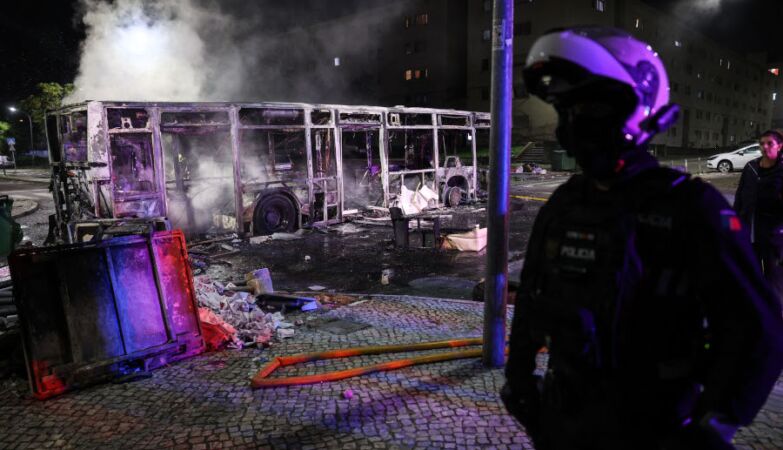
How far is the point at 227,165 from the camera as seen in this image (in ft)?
40.4

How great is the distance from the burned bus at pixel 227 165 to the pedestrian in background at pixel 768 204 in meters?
7.24

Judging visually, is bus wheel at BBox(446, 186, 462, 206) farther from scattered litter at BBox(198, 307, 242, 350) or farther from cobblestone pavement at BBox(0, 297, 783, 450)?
cobblestone pavement at BBox(0, 297, 783, 450)

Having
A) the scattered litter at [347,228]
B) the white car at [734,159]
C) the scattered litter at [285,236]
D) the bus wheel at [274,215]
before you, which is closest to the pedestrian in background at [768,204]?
the scattered litter at [347,228]

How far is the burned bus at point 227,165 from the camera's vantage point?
378 inches

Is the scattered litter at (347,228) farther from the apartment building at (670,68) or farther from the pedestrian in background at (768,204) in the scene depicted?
the apartment building at (670,68)

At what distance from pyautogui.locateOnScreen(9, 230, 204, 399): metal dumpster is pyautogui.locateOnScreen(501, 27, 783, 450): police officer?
3.75 meters

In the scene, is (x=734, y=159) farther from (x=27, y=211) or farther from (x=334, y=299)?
(x=27, y=211)

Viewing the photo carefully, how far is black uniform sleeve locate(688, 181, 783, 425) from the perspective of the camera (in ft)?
4.38

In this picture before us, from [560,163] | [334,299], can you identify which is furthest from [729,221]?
[560,163]

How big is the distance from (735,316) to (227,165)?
477 inches

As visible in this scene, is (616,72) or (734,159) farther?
(734,159)

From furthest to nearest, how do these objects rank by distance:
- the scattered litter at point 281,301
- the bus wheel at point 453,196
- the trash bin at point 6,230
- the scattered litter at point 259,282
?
the bus wheel at point 453,196, the trash bin at point 6,230, the scattered litter at point 259,282, the scattered litter at point 281,301

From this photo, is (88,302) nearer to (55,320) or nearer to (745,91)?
(55,320)

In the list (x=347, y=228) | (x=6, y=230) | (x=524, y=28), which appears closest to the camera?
(x=6, y=230)
